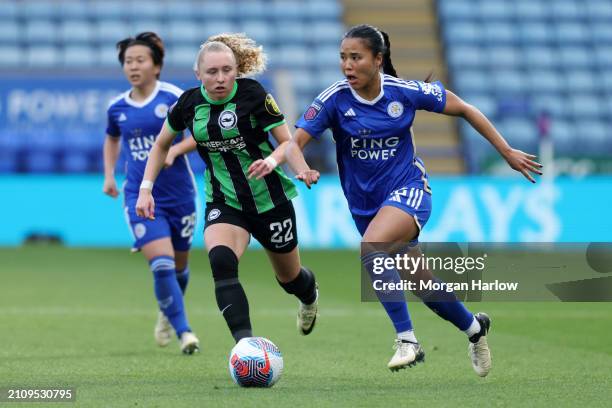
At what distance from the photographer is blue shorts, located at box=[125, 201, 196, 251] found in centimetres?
841

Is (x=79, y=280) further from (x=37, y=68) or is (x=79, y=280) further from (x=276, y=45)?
(x=276, y=45)

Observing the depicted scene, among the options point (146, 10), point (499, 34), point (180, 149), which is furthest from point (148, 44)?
point (499, 34)

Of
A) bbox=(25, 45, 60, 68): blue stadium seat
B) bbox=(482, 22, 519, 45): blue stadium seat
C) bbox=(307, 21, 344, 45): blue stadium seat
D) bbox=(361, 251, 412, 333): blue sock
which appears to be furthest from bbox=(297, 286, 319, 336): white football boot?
bbox=(482, 22, 519, 45): blue stadium seat

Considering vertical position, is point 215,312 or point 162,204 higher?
point 162,204

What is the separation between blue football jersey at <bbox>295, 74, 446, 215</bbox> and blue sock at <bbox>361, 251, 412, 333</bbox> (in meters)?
0.42

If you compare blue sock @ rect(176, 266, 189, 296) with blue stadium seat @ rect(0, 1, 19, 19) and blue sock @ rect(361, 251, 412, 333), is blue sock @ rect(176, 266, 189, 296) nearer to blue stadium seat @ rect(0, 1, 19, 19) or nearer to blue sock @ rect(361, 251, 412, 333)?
blue sock @ rect(361, 251, 412, 333)

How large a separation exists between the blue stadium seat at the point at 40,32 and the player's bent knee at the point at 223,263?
18508 millimetres

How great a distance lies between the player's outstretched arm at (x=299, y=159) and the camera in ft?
20.1

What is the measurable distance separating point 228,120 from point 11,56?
700 inches

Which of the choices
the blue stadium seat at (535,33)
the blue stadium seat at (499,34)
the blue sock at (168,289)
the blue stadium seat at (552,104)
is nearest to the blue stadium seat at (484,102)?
the blue stadium seat at (552,104)

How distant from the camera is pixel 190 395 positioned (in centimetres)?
592

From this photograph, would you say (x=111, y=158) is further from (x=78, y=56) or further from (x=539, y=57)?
(x=539, y=57)

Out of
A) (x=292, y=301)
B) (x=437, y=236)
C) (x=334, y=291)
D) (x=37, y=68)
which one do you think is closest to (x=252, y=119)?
(x=292, y=301)

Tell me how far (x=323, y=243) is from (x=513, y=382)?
478 inches
